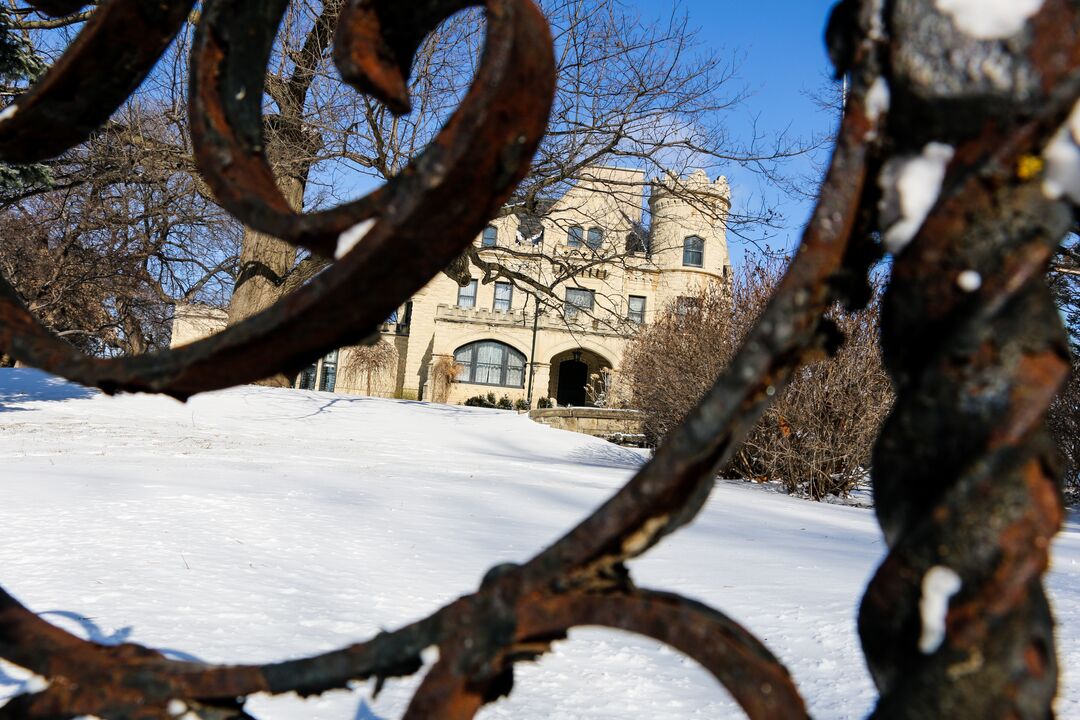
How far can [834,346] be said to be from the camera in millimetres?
605

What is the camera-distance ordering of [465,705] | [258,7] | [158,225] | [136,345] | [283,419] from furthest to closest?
1. [136,345]
2. [158,225]
3. [283,419]
4. [258,7]
5. [465,705]

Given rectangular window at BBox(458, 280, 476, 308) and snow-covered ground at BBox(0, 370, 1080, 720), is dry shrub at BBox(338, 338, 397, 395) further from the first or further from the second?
snow-covered ground at BBox(0, 370, 1080, 720)

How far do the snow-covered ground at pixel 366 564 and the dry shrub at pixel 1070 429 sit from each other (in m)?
7.67

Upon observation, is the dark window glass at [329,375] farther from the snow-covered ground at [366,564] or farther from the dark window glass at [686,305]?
the snow-covered ground at [366,564]

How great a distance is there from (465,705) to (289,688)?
18cm

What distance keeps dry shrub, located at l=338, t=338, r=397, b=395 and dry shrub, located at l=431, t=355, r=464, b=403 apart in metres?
2.42

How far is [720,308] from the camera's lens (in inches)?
481

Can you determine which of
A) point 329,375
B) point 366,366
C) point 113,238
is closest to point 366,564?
point 113,238

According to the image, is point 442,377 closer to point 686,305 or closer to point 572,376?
point 572,376

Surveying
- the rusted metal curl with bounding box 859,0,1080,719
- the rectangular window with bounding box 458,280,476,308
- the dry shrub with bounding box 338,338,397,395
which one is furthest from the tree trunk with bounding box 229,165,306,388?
the rectangular window with bounding box 458,280,476,308

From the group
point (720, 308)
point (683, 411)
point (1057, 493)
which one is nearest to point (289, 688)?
point (1057, 493)

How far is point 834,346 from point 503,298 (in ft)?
128

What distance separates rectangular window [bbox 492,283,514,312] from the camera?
3900 centimetres

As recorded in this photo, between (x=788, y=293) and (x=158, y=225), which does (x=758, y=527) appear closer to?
(x=788, y=293)
